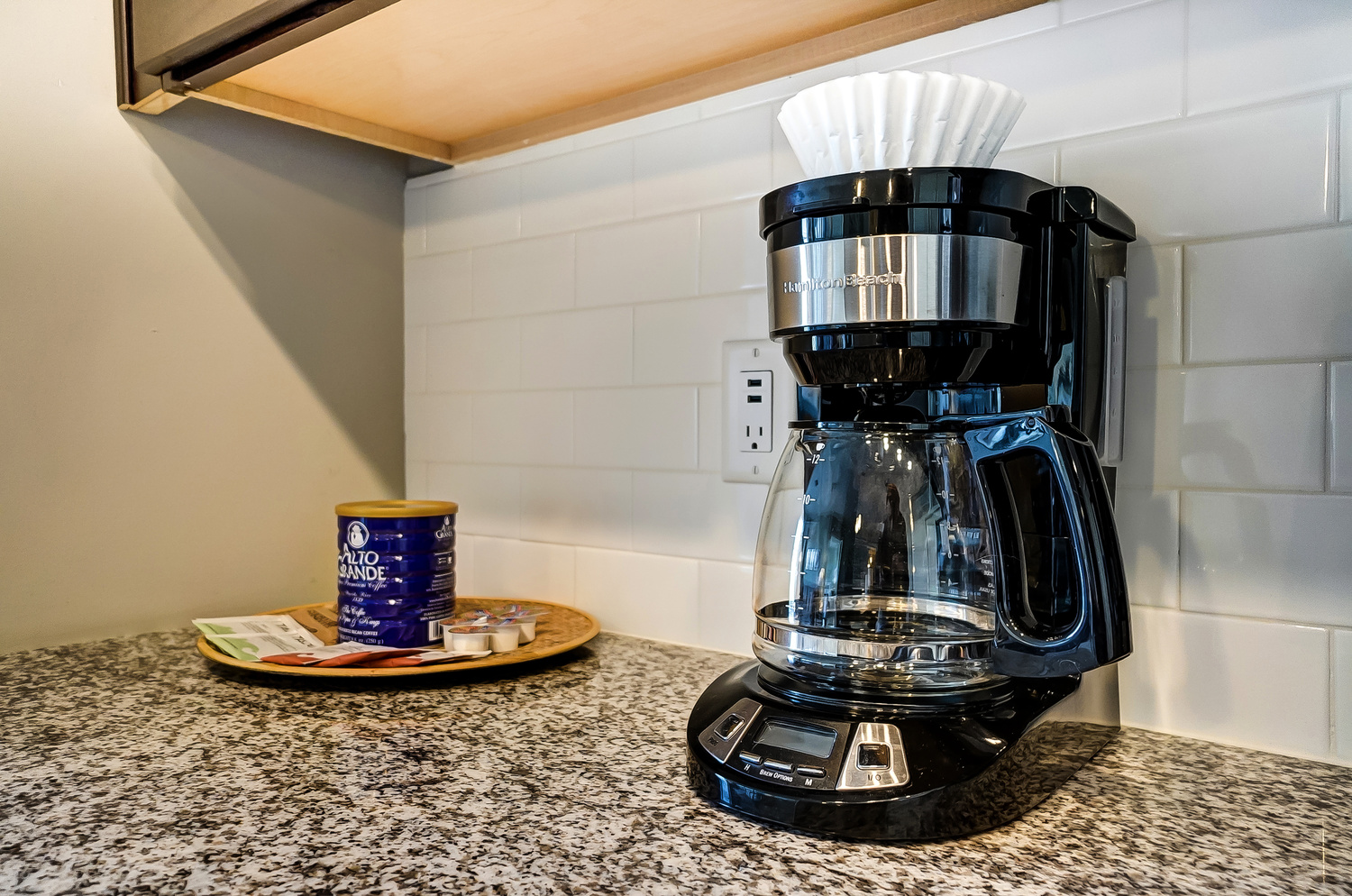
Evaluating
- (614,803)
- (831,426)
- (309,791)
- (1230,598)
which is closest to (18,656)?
(309,791)

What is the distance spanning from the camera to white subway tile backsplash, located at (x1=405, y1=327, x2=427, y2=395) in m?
1.31

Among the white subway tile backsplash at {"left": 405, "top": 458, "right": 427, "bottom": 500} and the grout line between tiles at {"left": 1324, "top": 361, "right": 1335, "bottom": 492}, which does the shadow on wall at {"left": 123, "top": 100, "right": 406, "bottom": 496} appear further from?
the grout line between tiles at {"left": 1324, "top": 361, "right": 1335, "bottom": 492}

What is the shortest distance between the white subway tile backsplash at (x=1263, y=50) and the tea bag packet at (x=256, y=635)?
0.93m

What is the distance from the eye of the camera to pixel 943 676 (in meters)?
0.57

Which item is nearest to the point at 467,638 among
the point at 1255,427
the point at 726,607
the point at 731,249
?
the point at 726,607

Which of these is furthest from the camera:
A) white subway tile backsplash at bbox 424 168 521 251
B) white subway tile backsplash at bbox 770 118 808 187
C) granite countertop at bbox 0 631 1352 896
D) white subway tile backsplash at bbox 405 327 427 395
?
white subway tile backsplash at bbox 405 327 427 395

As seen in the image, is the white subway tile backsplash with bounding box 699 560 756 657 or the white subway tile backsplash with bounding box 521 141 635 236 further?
the white subway tile backsplash with bounding box 521 141 635 236

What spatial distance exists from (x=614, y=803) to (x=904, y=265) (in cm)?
37

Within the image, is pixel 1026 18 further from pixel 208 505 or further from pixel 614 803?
pixel 208 505

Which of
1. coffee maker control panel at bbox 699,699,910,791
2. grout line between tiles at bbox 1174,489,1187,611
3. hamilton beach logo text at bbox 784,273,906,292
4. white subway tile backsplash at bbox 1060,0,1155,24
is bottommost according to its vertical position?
coffee maker control panel at bbox 699,699,910,791

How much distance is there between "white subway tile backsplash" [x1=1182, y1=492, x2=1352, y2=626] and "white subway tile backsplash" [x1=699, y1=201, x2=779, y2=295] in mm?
459

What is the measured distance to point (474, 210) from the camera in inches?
48.9

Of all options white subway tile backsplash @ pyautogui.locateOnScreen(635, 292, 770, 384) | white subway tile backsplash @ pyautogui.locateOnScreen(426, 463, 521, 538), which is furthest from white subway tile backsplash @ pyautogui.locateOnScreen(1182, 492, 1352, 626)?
white subway tile backsplash @ pyautogui.locateOnScreen(426, 463, 521, 538)

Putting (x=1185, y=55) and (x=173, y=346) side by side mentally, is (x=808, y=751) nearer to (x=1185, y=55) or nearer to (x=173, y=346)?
(x=1185, y=55)
